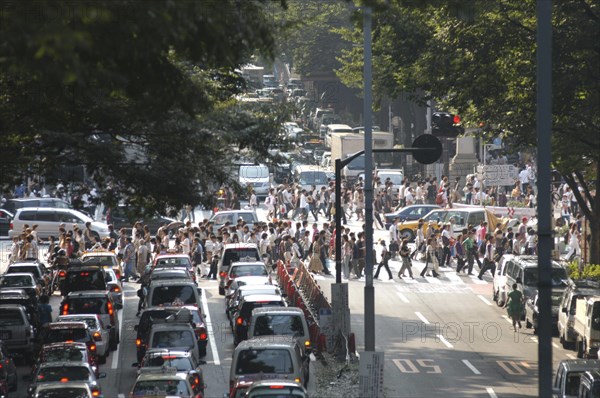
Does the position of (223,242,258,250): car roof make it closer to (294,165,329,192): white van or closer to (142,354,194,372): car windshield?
(142,354,194,372): car windshield

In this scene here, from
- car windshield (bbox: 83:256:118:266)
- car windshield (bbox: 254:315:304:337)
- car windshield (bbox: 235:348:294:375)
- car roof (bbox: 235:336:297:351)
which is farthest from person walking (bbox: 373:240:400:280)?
car windshield (bbox: 235:348:294:375)

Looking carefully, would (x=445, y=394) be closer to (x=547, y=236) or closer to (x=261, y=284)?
(x=261, y=284)

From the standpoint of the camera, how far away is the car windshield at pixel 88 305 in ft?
103

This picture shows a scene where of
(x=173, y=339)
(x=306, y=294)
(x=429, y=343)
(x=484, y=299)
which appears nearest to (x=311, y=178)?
(x=484, y=299)

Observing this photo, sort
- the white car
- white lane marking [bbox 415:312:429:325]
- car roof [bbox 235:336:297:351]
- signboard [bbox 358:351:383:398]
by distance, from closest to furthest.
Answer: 1. signboard [bbox 358:351:383:398]
2. car roof [bbox 235:336:297:351]
3. the white car
4. white lane marking [bbox 415:312:429:325]

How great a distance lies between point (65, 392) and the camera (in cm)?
2161

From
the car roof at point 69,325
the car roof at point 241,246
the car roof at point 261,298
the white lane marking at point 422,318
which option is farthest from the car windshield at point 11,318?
the car roof at point 241,246

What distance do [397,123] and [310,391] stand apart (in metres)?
70.6

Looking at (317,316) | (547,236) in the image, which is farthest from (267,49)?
(317,316)

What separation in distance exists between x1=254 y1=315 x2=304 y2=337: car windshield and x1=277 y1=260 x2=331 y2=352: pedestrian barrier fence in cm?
219

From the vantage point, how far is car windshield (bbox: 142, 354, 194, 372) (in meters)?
24.3

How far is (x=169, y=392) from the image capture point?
2178cm

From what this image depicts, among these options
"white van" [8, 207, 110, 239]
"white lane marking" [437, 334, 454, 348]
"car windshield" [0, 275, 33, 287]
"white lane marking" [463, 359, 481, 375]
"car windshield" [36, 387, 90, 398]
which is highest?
"white van" [8, 207, 110, 239]

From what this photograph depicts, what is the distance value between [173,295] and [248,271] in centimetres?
553
